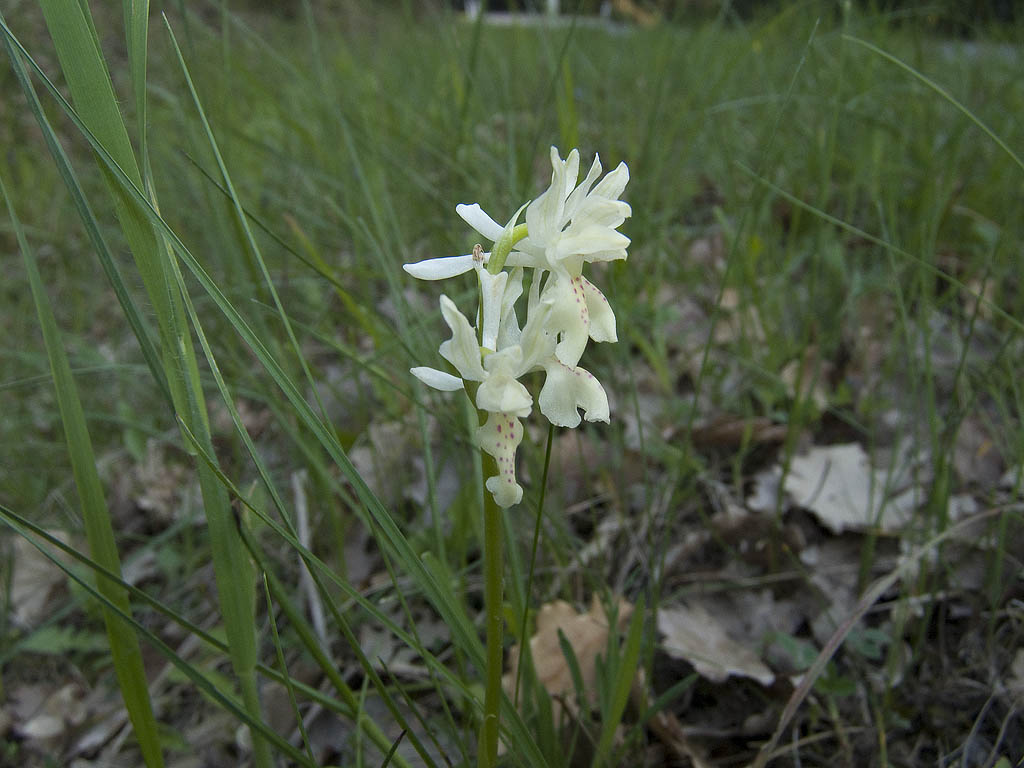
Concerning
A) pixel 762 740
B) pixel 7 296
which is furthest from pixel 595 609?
pixel 7 296

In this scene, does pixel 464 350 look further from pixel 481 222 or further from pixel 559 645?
pixel 559 645

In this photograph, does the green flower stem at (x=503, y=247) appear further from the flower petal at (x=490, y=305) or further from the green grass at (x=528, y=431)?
the green grass at (x=528, y=431)

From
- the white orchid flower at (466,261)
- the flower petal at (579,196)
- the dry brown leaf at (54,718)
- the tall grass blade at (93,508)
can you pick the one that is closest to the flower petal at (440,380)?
the white orchid flower at (466,261)

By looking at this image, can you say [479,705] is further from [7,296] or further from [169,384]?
[7,296]

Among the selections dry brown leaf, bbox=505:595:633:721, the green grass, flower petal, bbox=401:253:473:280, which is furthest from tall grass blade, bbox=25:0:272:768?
dry brown leaf, bbox=505:595:633:721

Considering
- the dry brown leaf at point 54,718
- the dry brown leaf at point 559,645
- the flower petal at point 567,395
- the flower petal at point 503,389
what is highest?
the flower petal at point 503,389

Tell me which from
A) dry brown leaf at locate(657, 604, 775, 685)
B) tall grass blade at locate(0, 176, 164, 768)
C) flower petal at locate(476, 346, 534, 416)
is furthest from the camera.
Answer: dry brown leaf at locate(657, 604, 775, 685)

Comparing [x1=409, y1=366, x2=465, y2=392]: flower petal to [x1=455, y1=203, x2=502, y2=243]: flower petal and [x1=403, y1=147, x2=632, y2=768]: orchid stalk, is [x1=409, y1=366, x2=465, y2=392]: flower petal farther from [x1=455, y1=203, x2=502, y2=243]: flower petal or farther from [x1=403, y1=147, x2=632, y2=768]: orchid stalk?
[x1=455, y1=203, x2=502, y2=243]: flower petal
